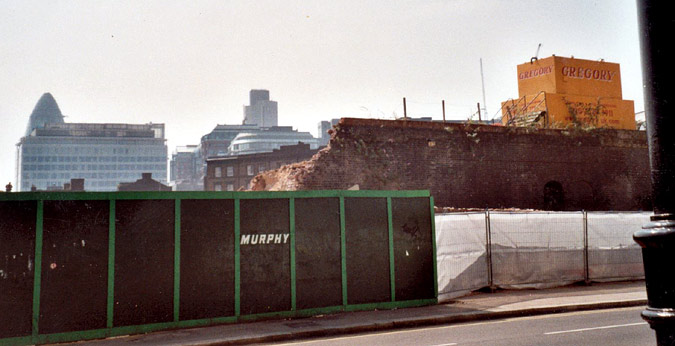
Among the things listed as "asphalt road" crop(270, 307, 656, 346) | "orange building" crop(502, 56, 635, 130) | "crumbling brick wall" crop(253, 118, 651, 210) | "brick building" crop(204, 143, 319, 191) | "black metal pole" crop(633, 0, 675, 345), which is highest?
"brick building" crop(204, 143, 319, 191)

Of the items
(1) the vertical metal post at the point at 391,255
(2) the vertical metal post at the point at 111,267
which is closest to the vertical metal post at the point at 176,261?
(2) the vertical metal post at the point at 111,267

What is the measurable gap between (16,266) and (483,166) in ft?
56.7

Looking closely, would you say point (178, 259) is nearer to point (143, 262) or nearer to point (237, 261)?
point (143, 262)

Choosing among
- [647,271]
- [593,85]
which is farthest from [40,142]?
[647,271]

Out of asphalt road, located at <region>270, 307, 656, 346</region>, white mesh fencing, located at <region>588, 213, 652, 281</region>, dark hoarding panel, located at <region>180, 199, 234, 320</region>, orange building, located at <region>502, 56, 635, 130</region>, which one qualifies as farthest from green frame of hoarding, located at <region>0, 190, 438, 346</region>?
orange building, located at <region>502, 56, 635, 130</region>

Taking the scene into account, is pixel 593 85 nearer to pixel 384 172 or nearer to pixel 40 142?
pixel 384 172

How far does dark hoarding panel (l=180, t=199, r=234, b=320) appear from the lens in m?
11.4

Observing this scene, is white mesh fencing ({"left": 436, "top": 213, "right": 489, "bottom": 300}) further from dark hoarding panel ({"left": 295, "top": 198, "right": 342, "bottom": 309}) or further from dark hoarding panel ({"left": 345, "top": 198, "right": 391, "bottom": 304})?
dark hoarding panel ({"left": 295, "top": 198, "right": 342, "bottom": 309})

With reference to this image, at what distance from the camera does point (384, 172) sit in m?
20.8

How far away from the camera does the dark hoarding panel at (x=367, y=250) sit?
42.9ft

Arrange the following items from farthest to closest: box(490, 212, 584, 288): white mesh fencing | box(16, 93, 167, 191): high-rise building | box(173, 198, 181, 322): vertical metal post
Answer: box(16, 93, 167, 191): high-rise building → box(490, 212, 584, 288): white mesh fencing → box(173, 198, 181, 322): vertical metal post

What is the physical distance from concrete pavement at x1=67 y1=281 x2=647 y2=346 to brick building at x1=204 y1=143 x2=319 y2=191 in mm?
86069

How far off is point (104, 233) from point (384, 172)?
1181cm

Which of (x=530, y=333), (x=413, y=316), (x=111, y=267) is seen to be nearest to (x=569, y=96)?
(x=413, y=316)
